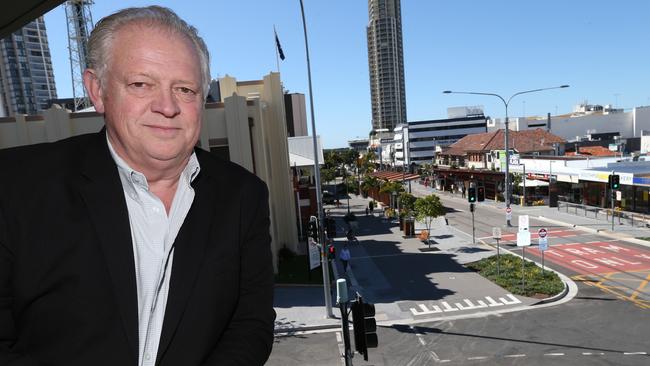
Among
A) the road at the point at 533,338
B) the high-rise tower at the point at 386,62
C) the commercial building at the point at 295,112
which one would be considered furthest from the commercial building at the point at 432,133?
the road at the point at 533,338

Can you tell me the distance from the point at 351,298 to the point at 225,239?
17149mm

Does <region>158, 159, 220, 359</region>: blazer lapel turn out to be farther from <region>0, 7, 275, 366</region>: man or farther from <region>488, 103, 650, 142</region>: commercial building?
<region>488, 103, 650, 142</region>: commercial building

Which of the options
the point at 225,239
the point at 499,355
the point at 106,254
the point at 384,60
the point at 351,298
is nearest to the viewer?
the point at 106,254

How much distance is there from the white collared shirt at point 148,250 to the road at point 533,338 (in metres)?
12.1

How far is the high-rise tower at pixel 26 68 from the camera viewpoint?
396 ft

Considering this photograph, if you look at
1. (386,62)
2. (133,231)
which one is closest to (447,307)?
(133,231)

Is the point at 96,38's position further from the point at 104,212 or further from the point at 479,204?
the point at 479,204

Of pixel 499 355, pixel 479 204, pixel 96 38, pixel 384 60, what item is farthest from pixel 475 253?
pixel 384 60

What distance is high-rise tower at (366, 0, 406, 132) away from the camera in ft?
611

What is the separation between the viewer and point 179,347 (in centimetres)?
165

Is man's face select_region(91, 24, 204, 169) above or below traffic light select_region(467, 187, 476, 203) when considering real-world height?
above

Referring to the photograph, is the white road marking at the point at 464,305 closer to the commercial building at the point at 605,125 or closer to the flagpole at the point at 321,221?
the flagpole at the point at 321,221

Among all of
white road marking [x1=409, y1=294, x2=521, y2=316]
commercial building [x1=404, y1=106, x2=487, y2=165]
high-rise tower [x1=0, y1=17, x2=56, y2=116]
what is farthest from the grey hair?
high-rise tower [x1=0, y1=17, x2=56, y2=116]

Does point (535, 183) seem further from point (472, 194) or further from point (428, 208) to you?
point (428, 208)
